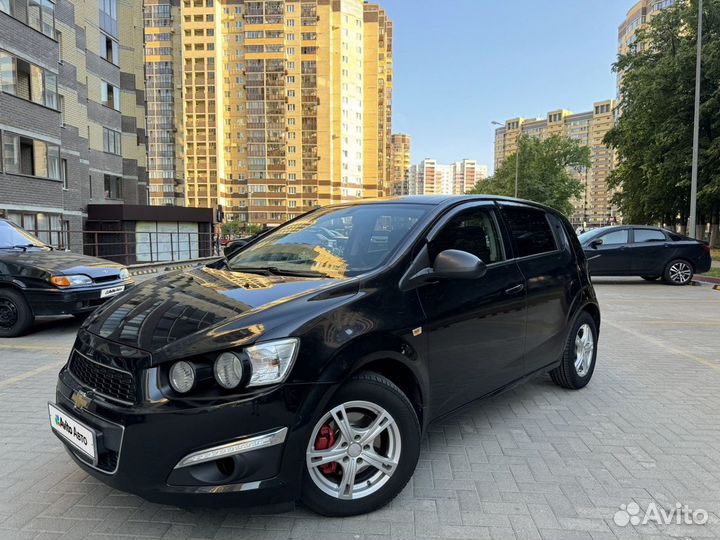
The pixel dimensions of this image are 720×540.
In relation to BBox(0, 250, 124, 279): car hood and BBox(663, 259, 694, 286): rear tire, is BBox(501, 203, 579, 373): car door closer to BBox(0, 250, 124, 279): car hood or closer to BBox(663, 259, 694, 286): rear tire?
BBox(0, 250, 124, 279): car hood

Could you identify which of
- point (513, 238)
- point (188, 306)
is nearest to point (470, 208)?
point (513, 238)

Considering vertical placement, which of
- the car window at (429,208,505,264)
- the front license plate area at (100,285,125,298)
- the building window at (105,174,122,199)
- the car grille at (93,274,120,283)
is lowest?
the front license plate area at (100,285,125,298)

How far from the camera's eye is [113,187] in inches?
1294

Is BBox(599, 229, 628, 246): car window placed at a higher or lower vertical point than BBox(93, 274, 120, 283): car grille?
higher


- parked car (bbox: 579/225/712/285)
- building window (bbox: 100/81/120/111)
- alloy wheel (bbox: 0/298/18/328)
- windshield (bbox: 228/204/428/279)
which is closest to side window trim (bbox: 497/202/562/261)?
windshield (bbox: 228/204/428/279)

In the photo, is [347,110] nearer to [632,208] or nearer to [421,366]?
[632,208]

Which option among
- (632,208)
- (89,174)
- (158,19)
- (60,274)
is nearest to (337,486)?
(60,274)

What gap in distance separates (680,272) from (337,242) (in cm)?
1369

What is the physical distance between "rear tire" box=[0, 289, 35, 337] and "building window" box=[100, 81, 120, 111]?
2866 cm

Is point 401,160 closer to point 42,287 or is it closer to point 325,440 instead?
point 42,287

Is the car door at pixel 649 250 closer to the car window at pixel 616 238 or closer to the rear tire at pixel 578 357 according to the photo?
Result: the car window at pixel 616 238

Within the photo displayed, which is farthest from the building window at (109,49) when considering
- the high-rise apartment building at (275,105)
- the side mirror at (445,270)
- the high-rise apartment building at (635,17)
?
the high-rise apartment building at (275,105)

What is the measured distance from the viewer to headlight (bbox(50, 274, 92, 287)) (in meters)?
6.48

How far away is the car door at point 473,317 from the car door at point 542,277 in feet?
0.52
